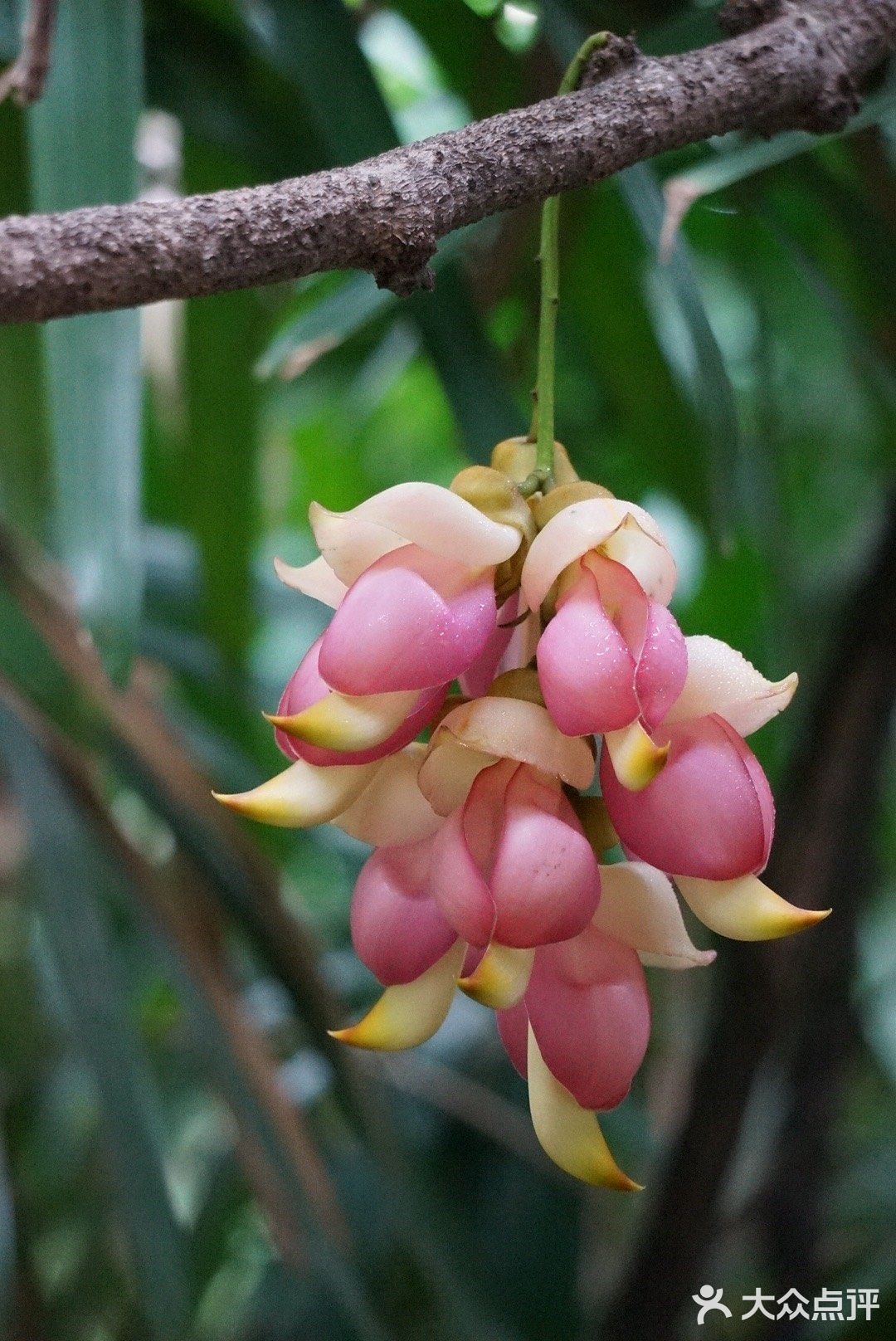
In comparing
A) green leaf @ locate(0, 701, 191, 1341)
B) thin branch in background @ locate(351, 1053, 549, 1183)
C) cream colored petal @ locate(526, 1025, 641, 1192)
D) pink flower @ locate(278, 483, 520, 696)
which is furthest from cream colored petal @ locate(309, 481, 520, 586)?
thin branch in background @ locate(351, 1053, 549, 1183)

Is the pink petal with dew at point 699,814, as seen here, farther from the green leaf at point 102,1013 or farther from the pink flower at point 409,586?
the green leaf at point 102,1013

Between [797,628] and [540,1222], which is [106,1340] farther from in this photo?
[797,628]

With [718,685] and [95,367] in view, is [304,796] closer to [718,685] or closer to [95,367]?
[718,685]

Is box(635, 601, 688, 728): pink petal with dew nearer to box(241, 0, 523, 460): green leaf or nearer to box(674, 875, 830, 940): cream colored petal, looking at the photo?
box(674, 875, 830, 940): cream colored petal

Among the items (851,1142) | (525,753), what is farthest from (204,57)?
(851,1142)

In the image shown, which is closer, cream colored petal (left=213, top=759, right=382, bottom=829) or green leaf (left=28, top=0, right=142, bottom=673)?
cream colored petal (left=213, top=759, right=382, bottom=829)
